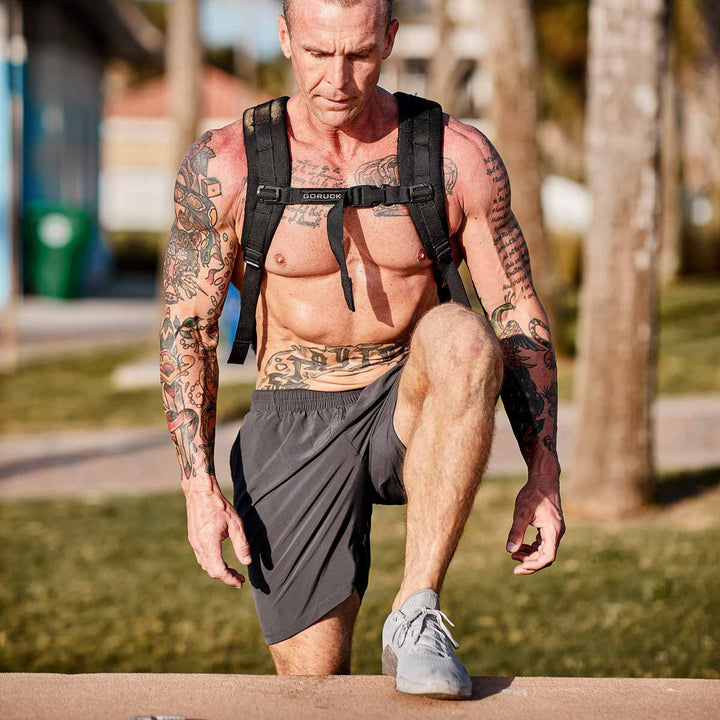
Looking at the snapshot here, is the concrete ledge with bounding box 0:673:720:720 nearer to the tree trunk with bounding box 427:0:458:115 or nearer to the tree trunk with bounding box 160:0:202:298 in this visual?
the tree trunk with bounding box 160:0:202:298

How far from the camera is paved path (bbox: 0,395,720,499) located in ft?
29.5

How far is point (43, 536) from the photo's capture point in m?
7.66

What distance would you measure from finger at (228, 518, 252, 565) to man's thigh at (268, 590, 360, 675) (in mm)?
414

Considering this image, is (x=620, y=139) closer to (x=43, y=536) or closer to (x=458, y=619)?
(x=458, y=619)

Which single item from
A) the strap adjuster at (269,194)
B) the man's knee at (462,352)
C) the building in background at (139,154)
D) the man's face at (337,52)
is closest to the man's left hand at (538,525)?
the man's knee at (462,352)

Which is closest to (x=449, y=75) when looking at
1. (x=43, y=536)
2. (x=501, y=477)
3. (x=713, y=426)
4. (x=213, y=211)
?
(x=713, y=426)

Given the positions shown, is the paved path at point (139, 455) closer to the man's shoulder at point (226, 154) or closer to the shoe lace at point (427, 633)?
the man's shoulder at point (226, 154)

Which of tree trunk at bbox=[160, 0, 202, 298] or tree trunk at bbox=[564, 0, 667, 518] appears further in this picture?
tree trunk at bbox=[160, 0, 202, 298]

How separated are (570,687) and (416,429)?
2.57 feet

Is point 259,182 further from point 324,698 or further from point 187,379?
point 324,698

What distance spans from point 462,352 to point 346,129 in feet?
2.79

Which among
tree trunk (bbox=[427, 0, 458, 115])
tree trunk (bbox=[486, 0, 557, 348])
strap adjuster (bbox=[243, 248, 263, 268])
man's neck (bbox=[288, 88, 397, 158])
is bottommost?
strap adjuster (bbox=[243, 248, 263, 268])

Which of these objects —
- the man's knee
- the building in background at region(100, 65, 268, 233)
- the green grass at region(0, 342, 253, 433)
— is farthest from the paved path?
the building in background at region(100, 65, 268, 233)

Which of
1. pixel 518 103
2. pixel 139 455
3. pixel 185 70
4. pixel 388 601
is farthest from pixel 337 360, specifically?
pixel 185 70
